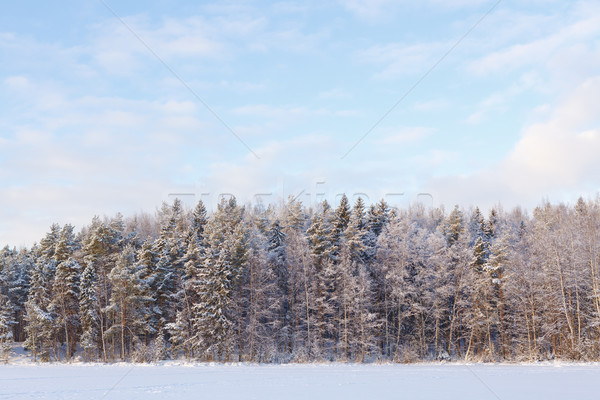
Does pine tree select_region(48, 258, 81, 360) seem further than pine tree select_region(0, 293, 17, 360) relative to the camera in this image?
Yes

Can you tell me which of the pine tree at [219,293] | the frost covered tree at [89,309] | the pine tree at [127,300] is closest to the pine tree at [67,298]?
the frost covered tree at [89,309]

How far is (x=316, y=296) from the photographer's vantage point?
177ft

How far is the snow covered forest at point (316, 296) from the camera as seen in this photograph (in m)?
49.6

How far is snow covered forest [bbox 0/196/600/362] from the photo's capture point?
163 feet

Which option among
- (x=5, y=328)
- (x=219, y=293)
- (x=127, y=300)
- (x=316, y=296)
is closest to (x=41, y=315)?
(x=5, y=328)

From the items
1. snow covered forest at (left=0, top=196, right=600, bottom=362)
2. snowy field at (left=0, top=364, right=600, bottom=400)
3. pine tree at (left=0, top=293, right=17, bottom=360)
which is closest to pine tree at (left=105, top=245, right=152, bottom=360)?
snow covered forest at (left=0, top=196, right=600, bottom=362)

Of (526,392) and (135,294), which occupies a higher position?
(135,294)

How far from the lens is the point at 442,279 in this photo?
177ft

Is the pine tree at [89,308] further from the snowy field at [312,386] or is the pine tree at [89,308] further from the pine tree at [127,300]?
the snowy field at [312,386]

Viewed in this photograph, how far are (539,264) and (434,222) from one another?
39.8 metres

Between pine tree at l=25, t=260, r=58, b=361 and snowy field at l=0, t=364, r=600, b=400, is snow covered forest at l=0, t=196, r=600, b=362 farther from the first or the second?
snowy field at l=0, t=364, r=600, b=400

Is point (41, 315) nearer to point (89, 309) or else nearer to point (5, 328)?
point (89, 309)

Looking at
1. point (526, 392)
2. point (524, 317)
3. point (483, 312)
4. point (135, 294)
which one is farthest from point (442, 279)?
point (135, 294)

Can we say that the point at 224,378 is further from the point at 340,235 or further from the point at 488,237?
the point at 488,237
